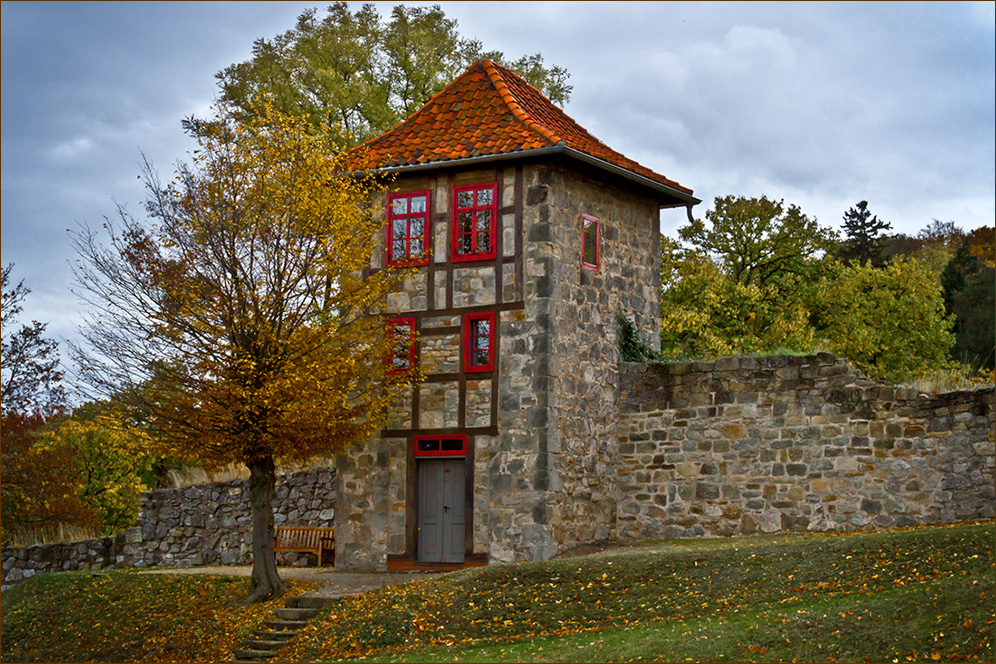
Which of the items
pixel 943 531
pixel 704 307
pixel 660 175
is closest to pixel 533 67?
pixel 704 307

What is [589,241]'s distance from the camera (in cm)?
2211

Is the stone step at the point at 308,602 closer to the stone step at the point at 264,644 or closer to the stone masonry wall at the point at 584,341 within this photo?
the stone step at the point at 264,644

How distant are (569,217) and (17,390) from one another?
1217 centimetres

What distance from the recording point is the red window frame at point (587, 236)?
71.8 feet

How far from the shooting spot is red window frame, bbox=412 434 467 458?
21.2 m

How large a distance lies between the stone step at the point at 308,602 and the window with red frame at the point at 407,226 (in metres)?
6.45

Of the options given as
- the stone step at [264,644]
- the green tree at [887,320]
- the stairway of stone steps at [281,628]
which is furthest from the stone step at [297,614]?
the green tree at [887,320]

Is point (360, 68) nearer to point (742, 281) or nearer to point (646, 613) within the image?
point (742, 281)

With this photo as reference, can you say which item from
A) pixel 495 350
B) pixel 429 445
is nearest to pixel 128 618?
pixel 429 445

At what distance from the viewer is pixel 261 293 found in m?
19.2

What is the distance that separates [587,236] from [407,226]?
333cm

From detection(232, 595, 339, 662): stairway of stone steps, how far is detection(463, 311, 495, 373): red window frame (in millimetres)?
4999

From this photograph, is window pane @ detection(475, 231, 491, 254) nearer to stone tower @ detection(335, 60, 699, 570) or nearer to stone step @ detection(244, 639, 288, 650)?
stone tower @ detection(335, 60, 699, 570)

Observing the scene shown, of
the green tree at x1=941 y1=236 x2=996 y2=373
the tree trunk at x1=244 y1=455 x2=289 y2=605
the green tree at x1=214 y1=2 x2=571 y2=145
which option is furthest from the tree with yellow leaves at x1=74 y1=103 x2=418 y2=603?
the green tree at x1=941 y1=236 x2=996 y2=373
